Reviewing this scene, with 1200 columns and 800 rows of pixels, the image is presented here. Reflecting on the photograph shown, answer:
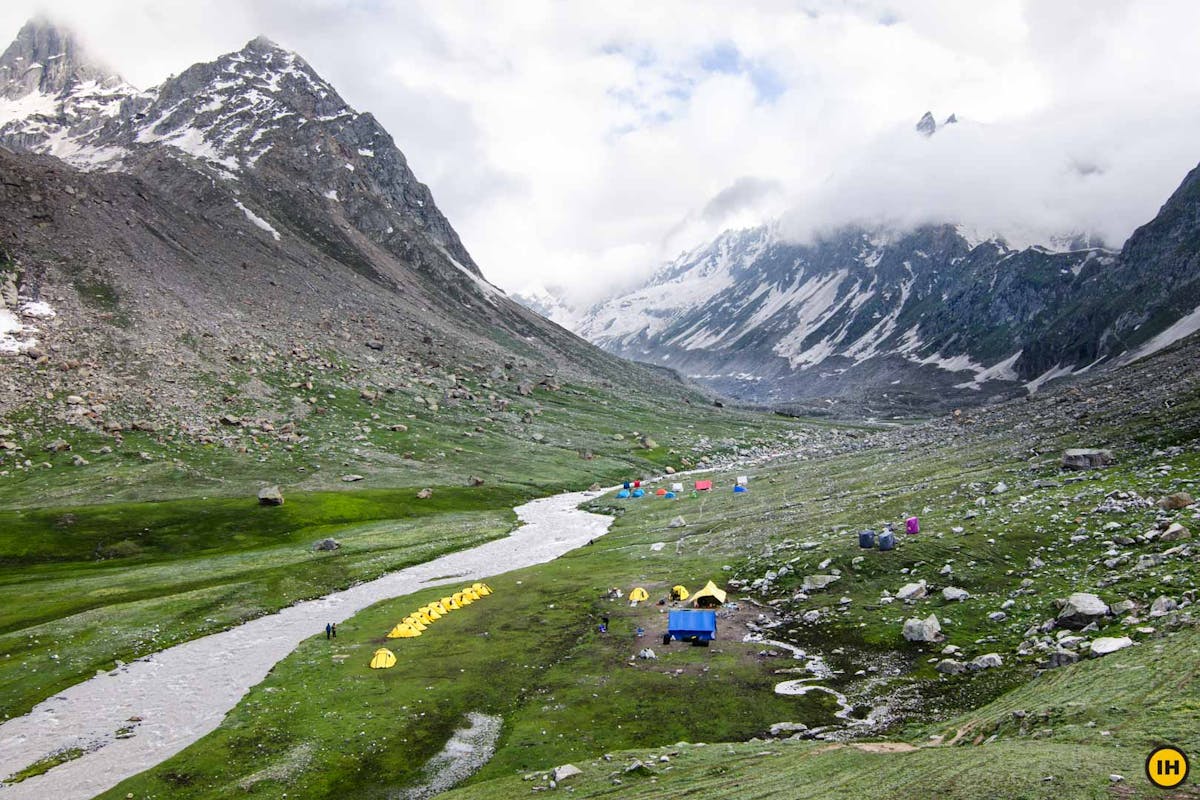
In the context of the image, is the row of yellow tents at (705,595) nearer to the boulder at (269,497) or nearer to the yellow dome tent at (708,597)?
the yellow dome tent at (708,597)

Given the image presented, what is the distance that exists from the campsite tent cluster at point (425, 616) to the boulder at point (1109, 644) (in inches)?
1599

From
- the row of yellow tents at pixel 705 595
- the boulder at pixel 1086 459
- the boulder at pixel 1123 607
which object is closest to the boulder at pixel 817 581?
the row of yellow tents at pixel 705 595

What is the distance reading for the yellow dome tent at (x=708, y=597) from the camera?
52562mm

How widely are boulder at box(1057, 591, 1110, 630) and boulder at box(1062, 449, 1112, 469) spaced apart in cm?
3259

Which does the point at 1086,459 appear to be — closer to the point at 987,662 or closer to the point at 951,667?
the point at 987,662

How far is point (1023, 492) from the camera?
58844 mm

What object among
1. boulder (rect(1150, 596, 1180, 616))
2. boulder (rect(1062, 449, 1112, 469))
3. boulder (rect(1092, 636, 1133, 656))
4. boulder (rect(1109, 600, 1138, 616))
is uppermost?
boulder (rect(1062, 449, 1112, 469))

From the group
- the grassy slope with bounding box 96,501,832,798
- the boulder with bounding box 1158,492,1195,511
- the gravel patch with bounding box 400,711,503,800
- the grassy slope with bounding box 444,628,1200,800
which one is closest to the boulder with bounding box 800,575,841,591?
the grassy slope with bounding box 96,501,832,798

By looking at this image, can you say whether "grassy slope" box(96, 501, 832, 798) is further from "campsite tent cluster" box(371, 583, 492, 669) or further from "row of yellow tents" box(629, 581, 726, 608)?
"row of yellow tents" box(629, 581, 726, 608)

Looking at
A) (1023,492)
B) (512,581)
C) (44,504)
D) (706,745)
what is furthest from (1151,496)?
(44,504)

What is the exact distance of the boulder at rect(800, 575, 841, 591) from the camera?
50.6 meters

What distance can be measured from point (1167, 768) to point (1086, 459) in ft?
182

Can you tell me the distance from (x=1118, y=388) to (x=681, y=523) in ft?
208

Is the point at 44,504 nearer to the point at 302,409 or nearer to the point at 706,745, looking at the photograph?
the point at 302,409
